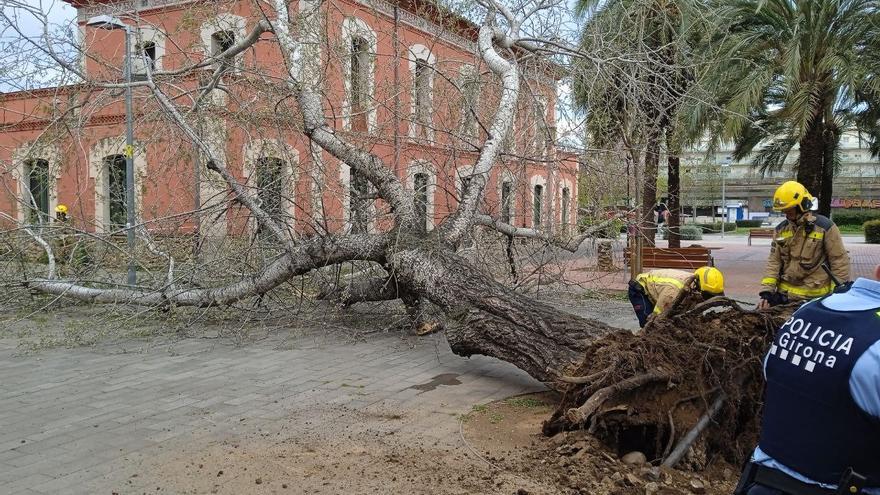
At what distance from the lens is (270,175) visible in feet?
28.8

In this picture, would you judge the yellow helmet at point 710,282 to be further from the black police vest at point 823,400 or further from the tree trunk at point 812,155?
the tree trunk at point 812,155

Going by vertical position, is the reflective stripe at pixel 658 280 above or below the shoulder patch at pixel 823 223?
below

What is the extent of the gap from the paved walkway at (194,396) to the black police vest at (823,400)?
270 cm

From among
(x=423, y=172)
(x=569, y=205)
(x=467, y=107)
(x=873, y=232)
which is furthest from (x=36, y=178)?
(x=873, y=232)

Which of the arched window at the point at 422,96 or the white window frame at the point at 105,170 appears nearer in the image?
the arched window at the point at 422,96

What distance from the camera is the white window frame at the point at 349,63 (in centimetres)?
941

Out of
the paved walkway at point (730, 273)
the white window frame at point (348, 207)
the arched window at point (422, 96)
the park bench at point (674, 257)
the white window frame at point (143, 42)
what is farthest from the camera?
the park bench at point (674, 257)

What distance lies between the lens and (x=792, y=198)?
16.5 ft

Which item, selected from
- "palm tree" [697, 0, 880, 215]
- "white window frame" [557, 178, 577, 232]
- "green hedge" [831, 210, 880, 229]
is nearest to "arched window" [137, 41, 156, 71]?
"white window frame" [557, 178, 577, 232]

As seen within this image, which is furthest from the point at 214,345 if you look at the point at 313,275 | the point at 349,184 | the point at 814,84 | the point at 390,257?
the point at 814,84

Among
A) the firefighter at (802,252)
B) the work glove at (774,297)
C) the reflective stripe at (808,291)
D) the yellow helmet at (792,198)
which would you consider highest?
the yellow helmet at (792,198)

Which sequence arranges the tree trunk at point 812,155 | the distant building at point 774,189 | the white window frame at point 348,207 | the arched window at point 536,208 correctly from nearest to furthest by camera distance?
the white window frame at point 348,207 < the arched window at point 536,208 < the tree trunk at point 812,155 < the distant building at point 774,189

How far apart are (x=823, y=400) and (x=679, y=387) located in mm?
2368

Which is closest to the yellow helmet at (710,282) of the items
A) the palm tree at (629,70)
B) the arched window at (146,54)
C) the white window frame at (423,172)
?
the palm tree at (629,70)
